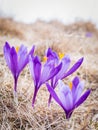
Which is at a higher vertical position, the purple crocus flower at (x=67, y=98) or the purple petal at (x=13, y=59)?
the purple petal at (x=13, y=59)

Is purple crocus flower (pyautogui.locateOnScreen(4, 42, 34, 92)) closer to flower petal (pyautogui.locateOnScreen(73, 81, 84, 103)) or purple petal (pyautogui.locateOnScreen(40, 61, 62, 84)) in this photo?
purple petal (pyautogui.locateOnScreen(40, 61, 62, 84))

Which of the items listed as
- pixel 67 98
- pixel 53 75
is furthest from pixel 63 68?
pixel 67 98

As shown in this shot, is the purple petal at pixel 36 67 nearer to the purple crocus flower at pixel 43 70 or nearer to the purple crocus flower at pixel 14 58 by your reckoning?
the purple crocus flower at pixel 43 70

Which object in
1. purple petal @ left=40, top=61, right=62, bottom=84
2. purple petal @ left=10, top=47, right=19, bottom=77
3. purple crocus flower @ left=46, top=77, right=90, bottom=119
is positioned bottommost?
purple crocus flower @ left=46, top=77, right=90, bottom=119

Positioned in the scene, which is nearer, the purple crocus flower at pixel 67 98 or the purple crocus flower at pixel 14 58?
the purple crocus flower at pixel 67 98

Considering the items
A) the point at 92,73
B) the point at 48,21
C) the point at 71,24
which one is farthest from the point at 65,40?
the point at 48,21

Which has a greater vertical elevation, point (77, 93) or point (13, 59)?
point (13, 59)

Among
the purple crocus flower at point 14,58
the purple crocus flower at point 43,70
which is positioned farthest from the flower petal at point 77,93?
the purple crocus flower at point 14,58

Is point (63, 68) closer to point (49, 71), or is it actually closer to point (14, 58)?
point (49, 71)

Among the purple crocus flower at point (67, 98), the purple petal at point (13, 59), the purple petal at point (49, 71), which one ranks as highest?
the purple petal at point (13, 59)

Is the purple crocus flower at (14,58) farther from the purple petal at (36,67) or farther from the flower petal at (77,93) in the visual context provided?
the flower petal at (77,93)

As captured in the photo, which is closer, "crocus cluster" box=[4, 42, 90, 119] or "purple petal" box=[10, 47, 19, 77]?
"crocus cluster" box=[4, 42, 90, 119]

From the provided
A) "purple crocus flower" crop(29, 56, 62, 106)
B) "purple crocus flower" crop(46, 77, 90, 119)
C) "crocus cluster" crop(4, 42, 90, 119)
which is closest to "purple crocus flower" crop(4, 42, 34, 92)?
"crocus cluster" crop(4, 42, 90, 119)
